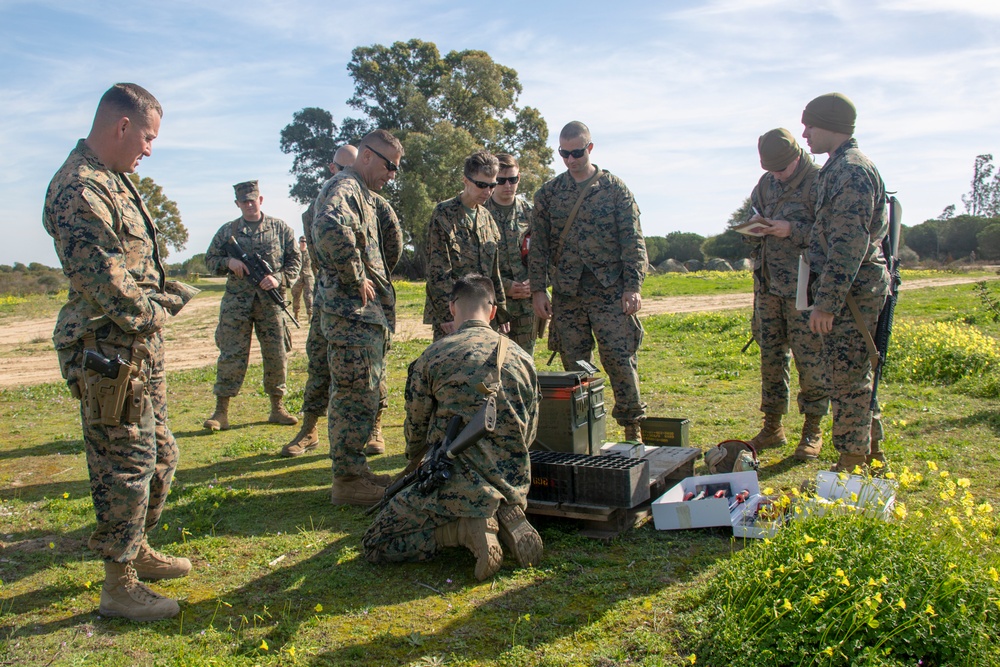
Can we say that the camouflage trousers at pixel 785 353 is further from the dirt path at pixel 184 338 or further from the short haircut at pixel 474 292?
the dirt path at pixel 184 338

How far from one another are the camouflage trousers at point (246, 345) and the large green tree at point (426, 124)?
30816 millimetres

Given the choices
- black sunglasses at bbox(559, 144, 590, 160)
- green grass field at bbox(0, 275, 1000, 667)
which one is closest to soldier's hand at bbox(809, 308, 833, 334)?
green grass field at bbox(0, 275, 1000, 667)

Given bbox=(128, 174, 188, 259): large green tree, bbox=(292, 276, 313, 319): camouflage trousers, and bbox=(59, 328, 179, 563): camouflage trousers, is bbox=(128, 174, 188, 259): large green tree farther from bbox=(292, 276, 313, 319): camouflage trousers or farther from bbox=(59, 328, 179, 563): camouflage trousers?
bbox=(59, 328, 179, 563): camouflage trousers

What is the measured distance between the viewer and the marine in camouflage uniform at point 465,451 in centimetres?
434

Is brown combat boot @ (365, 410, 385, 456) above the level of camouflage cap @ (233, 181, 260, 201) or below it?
below

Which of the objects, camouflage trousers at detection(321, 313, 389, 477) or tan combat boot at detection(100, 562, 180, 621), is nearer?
tan combat boot at detection(100, 562, 180, 621)

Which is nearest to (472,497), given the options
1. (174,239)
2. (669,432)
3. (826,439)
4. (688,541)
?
(688,541)

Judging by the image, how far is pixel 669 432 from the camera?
6340mm

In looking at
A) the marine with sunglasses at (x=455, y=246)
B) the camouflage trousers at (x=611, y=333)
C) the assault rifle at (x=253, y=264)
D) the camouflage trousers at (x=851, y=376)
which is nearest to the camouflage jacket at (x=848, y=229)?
the camouflage trousers at (x=851, y=376)

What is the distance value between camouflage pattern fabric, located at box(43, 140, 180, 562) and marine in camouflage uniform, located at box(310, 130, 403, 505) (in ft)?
4.97

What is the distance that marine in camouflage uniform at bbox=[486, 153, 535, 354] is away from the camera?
748 centimetres

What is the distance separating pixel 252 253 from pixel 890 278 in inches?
257

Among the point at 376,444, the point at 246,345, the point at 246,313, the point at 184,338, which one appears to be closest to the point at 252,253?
the point at 246,313

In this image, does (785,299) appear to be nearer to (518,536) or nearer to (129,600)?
(518,536)
